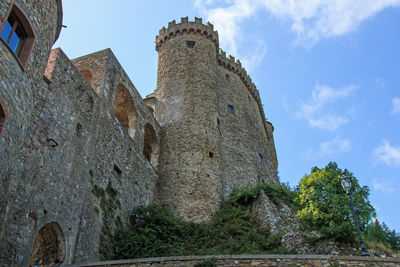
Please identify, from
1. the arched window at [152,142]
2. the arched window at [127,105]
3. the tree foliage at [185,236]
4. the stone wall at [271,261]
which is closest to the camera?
the stone wall at [271,261]

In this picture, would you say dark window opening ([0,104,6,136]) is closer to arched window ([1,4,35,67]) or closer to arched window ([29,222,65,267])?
arched window ([1,4,35,67])

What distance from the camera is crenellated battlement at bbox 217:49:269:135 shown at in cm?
2792

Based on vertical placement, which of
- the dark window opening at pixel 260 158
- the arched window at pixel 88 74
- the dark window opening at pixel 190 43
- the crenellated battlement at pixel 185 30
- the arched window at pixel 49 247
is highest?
the crenellated battlement at pixel 185 30

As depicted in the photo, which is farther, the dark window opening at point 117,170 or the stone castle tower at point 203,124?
the stone castle tower at point 203,124

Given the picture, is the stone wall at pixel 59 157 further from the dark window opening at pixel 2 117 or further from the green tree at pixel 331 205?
the green tree at pixel 331 205

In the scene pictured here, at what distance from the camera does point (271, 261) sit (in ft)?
31.3

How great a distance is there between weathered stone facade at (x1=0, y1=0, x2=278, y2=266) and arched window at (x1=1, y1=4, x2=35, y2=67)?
0.15 meters

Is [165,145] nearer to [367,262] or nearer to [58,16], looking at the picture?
[58,16]

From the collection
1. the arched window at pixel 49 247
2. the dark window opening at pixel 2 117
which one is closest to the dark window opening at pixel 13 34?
the dark window opening at pixel 2 117

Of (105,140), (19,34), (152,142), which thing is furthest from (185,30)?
(19,34)

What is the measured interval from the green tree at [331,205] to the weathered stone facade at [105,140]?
222 inches

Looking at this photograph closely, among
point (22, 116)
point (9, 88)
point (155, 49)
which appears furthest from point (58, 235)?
point (155, 49)

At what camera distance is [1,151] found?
7855 mm

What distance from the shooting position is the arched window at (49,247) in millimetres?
11109
